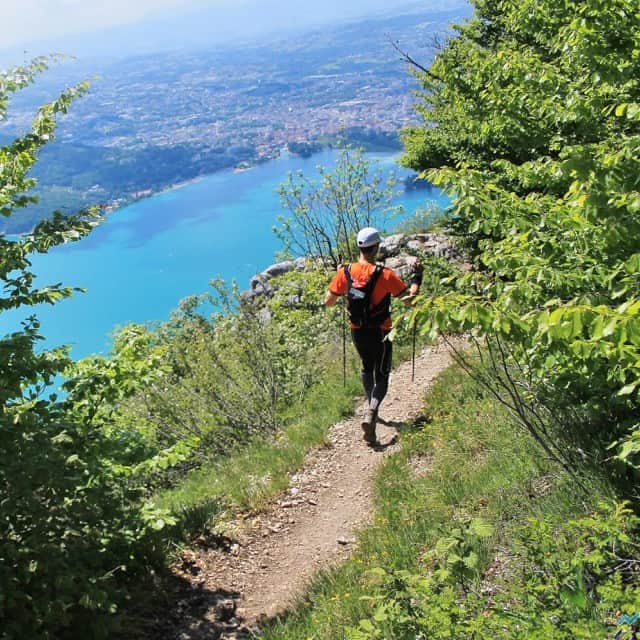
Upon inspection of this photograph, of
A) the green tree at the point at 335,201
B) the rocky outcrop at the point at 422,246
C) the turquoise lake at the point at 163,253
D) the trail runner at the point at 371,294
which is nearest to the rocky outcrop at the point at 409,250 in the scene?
the rocky outcrop at the point at 422,246

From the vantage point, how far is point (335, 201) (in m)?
15.2

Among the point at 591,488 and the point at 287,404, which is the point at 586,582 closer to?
the point at 591,488

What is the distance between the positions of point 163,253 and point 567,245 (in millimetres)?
61719

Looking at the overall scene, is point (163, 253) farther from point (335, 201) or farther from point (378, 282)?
point (378, 282)

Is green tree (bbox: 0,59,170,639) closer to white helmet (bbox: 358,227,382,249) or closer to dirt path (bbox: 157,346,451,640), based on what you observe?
dirt path (bbox: 157,346,451,640)

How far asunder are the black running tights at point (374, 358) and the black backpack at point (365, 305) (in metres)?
0.12

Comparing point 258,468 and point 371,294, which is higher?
point 371,294

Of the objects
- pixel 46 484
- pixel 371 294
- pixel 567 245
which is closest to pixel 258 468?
pixel 371 294

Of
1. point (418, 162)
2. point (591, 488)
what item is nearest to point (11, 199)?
point (591, 488)

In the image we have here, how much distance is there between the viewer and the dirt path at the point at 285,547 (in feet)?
16.4

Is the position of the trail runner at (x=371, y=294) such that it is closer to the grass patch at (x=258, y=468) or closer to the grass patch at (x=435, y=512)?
the grass patch at (x=435, y=512)

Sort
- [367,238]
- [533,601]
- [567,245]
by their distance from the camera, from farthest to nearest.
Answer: [367,238] < [567,245] < [533,601]

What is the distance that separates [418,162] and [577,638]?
65.1 feet

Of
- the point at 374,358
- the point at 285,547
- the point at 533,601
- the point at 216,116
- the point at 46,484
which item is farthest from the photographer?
the point at 216,116
